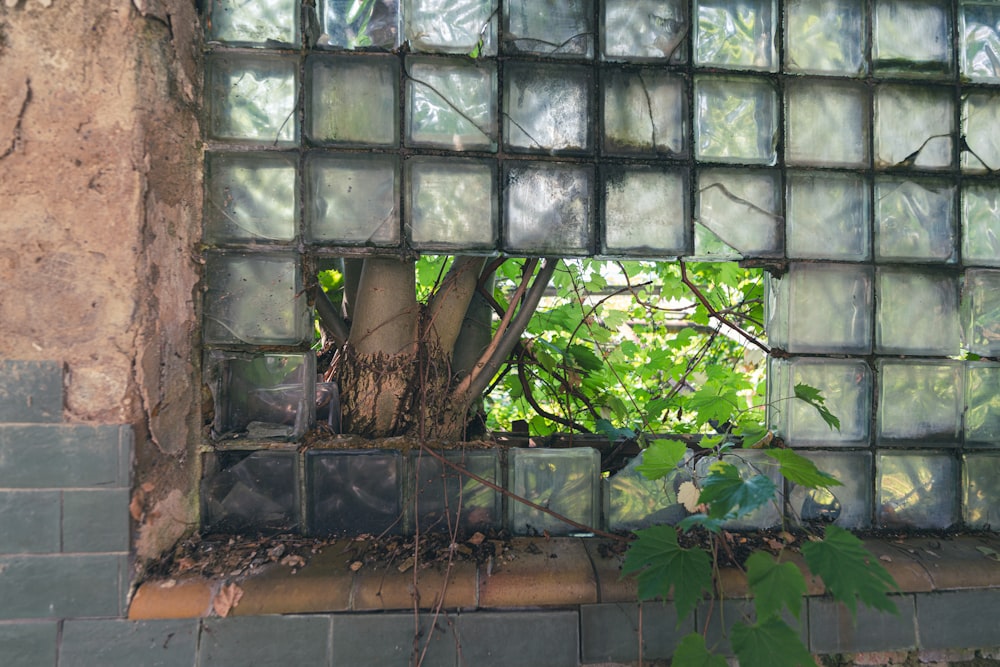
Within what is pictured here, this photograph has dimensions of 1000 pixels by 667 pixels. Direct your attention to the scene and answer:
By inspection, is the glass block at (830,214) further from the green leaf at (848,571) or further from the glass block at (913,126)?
the green leaf at (848,571)

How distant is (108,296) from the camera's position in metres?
1.32

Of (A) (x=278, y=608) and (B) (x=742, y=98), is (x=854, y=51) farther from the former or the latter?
(A) (x=278, y=608)

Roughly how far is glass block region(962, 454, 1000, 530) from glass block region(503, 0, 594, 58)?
5.46ft

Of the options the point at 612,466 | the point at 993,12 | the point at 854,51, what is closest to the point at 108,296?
the point at 612,466

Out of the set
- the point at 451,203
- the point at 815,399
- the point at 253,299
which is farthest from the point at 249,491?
the point at 815,399

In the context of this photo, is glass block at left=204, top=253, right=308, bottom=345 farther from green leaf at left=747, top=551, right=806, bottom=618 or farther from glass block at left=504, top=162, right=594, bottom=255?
green leaf at left=747, top=551, right=806, bottom=618

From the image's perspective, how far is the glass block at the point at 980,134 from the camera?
1.65m

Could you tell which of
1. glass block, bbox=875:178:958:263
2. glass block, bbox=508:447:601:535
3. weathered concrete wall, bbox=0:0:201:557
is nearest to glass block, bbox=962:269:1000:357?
glass block, bbox=875:178:958:263

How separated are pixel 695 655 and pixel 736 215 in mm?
1166

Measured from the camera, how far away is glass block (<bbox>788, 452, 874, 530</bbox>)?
1.63 m

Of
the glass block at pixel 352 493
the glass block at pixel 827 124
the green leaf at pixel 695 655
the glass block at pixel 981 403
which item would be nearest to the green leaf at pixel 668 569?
the green leaf at pixel 695 655

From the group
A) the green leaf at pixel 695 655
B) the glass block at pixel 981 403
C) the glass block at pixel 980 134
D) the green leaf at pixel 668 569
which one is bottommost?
the green leaf at pixel 695 655

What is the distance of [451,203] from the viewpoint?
1.55 m

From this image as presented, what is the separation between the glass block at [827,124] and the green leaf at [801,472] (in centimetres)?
86
